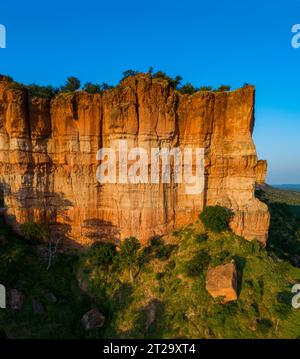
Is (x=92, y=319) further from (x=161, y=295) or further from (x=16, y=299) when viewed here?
(x=16, y=299)

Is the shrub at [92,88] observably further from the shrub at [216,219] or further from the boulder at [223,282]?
the boulder at [223,282]

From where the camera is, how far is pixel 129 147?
2398 centimetres

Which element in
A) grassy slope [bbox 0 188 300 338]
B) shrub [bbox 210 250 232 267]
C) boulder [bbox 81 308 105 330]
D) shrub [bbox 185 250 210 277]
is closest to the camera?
grassy slope [bbox 0 188 300 338]

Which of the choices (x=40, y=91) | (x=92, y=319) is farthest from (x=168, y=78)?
(x=92, y=319)

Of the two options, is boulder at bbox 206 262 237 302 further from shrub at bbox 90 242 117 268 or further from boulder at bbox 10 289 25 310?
boulder at bbox 10 289 25 310

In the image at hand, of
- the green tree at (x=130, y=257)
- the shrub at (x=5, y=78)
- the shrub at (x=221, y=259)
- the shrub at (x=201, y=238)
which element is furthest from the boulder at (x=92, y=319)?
the shrub at (x=5, y=78)

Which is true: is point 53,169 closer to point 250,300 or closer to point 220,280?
point 220,280

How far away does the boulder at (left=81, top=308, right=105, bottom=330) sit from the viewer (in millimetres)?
19484

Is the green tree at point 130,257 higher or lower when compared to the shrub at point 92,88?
lower

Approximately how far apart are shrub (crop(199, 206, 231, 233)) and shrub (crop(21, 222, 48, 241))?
1655 cm

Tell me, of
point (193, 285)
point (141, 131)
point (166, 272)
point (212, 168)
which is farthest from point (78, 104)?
point (193, 285)

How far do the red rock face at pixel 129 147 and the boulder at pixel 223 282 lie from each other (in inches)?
236

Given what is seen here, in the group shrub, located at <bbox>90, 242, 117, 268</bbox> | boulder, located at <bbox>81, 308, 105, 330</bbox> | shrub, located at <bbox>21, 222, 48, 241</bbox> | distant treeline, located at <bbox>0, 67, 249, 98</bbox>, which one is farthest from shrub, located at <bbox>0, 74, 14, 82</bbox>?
boulder, located at <bbox>81, 308, 105, 330</bbox>

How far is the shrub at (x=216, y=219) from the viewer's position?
2359 centimetres
